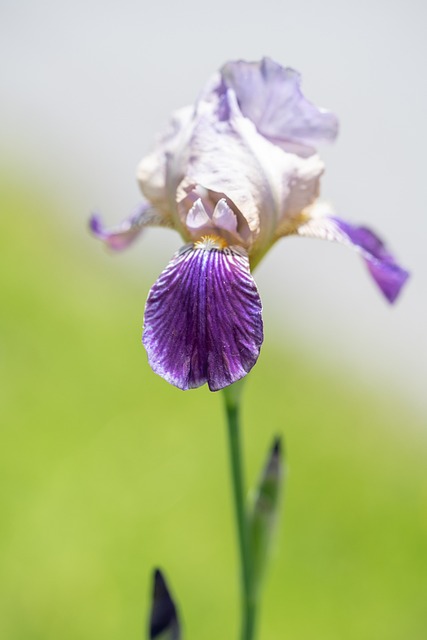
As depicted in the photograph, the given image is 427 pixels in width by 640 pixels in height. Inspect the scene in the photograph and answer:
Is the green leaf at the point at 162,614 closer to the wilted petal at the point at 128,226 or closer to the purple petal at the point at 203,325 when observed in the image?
the purple petal at the point at 203,325

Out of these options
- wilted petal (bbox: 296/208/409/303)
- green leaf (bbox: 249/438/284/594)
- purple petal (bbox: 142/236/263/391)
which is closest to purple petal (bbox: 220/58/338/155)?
wilted petal (bbox: 296/208/409/303)

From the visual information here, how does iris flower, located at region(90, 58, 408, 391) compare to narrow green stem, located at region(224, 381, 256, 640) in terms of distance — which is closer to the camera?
iris flower, located at region(90, 58, 408, 391)

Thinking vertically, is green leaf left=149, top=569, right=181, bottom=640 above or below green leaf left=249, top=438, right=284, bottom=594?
below

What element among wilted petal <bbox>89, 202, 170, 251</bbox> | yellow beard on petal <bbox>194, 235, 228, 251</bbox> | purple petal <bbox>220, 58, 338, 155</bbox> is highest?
purple petal <bbox>220, 58, 338, 155</bbox>

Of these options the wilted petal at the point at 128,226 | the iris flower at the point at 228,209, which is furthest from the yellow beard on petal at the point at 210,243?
the wilted petal at the point at 128,226

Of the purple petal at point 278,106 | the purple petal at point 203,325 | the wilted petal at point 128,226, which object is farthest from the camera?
the wilted petal at point 128,226

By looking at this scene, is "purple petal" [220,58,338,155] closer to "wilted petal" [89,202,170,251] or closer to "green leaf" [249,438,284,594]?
"wilted petal" [89,202,170,251]

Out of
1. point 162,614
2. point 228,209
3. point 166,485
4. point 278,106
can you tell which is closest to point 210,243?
point 228,209
